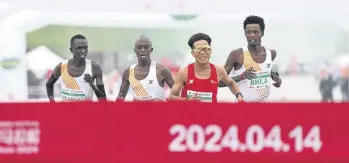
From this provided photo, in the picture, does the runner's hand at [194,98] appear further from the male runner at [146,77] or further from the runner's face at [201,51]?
the male runner at [146,77]

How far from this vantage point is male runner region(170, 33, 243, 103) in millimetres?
8398

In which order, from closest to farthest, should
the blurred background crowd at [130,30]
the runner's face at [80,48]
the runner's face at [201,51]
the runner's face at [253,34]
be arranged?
the runner's face at [201,51], the runner's face at [253,34], the runner's face at [80,48], the blurred background crowd at [130,30]

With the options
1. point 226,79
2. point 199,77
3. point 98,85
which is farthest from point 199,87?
point 98,85

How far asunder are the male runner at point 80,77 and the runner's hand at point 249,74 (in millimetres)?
1514

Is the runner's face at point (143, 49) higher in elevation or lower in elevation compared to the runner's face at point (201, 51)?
higher

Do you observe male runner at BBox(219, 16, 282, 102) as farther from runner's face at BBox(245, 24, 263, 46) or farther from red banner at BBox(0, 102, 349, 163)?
red banner at BBox(0, 102, 349, 163)

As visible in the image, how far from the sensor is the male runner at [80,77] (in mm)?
9688

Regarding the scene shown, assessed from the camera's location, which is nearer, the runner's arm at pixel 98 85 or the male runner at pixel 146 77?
the male runner at pixel 146 77

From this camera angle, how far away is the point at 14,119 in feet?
22.2

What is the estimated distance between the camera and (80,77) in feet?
31.9

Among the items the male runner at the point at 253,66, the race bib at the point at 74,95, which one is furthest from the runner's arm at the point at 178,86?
the race bib at the point at 74,95

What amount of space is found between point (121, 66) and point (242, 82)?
20.4 feet

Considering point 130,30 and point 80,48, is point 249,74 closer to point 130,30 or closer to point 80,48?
point 80,48

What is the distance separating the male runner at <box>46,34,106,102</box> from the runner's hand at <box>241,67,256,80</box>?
59.6 inches
